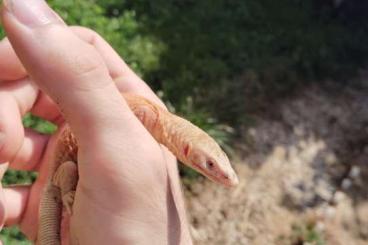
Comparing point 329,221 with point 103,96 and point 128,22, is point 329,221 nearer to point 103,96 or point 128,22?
point 128,22

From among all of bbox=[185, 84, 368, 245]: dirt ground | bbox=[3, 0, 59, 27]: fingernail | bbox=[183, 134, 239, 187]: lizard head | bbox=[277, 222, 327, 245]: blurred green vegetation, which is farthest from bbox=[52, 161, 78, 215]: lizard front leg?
bbox=[277, 222, 327, 245]: blurred green vegetation

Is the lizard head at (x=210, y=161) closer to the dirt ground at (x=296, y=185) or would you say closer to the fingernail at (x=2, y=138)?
the fingernail at (x=2, y=138)

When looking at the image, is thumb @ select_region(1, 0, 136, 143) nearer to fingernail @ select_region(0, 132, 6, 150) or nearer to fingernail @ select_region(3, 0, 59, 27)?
fingernail @ select_region(3, 0, 59, 27)

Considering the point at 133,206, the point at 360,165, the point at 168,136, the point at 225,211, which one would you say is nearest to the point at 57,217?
the point at 133,206

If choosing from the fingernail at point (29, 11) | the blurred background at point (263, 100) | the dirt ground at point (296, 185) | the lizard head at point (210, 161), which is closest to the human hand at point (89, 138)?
the fingernail at point (29, 11)

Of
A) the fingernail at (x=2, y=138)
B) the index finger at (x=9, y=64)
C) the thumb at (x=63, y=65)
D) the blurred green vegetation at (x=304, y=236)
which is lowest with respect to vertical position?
the fingernail at (x=2, y=138)

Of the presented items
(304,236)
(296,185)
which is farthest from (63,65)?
(296,185)
